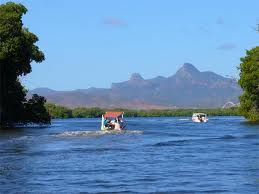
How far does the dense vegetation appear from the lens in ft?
281

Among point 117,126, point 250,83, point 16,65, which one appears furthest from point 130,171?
point 250,83

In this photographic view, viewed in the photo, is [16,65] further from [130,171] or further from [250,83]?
[130,171]

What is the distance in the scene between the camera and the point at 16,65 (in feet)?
296

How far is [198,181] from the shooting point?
1011 inches

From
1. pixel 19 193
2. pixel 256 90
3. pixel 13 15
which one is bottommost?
pixel 19 193

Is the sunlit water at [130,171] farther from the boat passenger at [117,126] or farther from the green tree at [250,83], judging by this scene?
the green tree at [250,83]

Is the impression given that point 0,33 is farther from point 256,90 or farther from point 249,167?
point 249,167

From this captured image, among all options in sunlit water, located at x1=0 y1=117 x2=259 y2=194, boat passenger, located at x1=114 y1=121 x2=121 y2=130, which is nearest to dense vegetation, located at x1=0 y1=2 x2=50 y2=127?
boat passenger, located at x1=114 y1=121 x2=121 y2=130

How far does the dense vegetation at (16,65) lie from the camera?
85500mm

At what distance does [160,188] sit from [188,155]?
602 inches

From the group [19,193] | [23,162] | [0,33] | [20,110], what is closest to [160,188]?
[19,193]

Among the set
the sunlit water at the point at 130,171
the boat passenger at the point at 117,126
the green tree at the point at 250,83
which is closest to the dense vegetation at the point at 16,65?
the boat passenger at the point at 117,126

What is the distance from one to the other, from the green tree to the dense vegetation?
35.4 meters

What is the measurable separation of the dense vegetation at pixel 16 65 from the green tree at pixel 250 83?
35.4 metres
